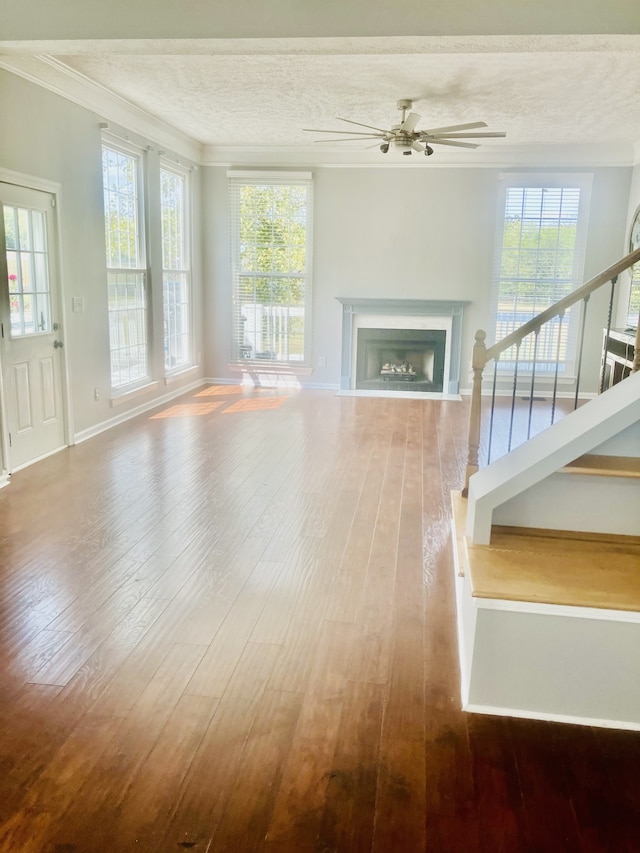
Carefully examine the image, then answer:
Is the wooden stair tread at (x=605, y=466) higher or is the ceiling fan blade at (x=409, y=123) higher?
the ceiling fan blade at (x=409, y=123)

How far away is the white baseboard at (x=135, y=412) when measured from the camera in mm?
5754

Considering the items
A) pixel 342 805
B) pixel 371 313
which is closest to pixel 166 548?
pixel 342 805

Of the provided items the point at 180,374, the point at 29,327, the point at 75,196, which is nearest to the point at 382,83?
the point at 75,196

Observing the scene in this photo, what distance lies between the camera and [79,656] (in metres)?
2.50

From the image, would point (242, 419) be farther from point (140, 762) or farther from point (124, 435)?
point (140, 762)

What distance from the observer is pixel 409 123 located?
17.6 ft

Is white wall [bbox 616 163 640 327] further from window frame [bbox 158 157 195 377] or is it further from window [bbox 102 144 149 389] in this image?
window [bbox 102 144 149 389]

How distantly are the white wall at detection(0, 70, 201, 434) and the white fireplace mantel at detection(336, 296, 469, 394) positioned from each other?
324 cm

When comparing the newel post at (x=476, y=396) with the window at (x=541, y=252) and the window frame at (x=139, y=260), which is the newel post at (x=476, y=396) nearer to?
the window frame at (x=139, y=260)

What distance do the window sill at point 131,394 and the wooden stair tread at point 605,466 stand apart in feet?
15.5

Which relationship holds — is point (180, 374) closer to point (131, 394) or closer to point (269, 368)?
point (269, 368)

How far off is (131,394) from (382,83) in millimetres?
3657

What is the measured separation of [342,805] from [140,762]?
0.62 meters

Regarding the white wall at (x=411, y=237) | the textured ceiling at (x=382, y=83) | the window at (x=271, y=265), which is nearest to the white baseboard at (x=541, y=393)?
the white wall at (x=411, y=237)
